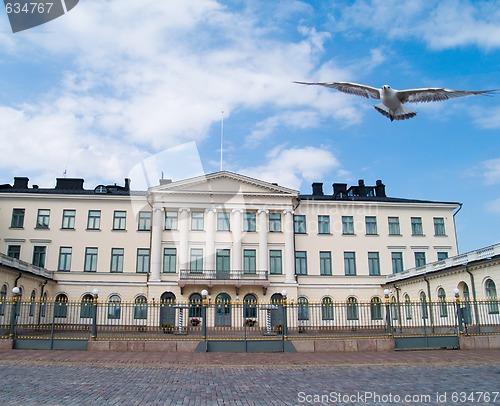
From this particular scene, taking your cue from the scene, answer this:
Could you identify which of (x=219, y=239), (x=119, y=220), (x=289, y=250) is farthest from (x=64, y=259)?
(x=289, y=250)

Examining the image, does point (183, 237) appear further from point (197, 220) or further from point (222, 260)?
point (222, 260)

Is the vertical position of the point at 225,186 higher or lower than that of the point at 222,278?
higher

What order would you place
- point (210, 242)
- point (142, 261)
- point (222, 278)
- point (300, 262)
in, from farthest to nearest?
point (300, 262) → point (142, 261) → point (210, 242) → point (222, 278)

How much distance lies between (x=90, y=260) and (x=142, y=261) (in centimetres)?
472

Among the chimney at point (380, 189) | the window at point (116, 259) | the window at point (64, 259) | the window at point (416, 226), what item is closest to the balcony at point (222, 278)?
the window at point (116, 259)

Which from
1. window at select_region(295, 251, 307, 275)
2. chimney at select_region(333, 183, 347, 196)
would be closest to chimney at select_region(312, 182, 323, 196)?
chimney at select_region(333, 183, 347, 196)

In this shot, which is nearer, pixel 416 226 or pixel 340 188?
pixel 416 226

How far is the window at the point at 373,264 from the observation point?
45.1 meters

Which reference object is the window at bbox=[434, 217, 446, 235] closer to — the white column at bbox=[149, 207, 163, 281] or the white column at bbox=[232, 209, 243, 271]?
the white column at bbox=[232, 209, 243, 271]

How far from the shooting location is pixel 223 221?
4419 cm

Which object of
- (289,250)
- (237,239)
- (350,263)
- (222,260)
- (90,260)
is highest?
(237,239)

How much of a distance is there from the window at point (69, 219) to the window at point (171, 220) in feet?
28.3

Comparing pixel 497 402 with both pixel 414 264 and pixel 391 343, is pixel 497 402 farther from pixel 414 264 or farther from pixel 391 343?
pixel 414 264

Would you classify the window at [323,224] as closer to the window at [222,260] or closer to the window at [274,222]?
the window at [274,222]
